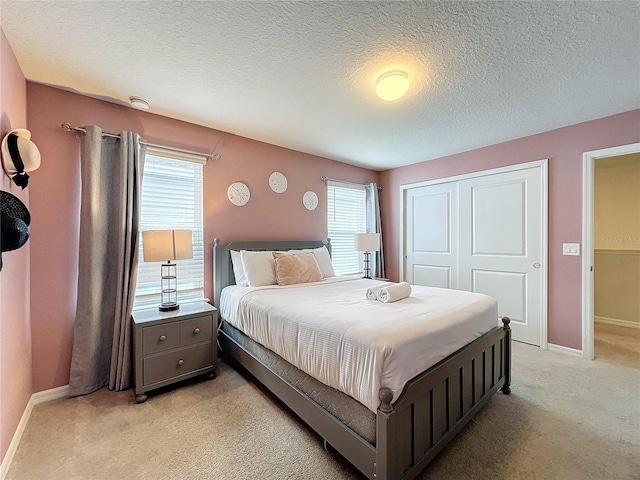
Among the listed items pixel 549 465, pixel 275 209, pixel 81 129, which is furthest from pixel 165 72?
pixel 549 465

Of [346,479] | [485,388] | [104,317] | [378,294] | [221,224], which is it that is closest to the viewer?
[346,479]

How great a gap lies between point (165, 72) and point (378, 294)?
88.9 inches

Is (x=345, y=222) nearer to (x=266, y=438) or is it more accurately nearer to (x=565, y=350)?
(x=565, y=350)

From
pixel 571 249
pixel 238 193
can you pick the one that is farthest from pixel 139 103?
pixel 571 249

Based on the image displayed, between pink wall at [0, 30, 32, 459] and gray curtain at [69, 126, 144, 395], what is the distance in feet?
1.00

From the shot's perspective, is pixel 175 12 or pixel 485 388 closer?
pixel 175 12

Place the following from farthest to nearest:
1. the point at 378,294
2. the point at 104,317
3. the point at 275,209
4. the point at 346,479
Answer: the point at 275,209 → the point at 104,317 → the point at 378,294 → the point at 346,479

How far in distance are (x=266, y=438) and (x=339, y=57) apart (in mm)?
2494

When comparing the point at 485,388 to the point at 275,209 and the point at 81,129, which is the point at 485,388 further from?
the point at 81,129

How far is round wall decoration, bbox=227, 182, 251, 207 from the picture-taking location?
3242 mm

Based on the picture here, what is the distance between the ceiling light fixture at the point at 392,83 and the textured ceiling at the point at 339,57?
2.6 inches

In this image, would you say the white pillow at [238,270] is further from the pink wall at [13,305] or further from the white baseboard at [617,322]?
the white baseboard at [617,322]

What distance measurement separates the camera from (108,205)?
239 centimetres

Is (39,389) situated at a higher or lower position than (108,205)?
lower
